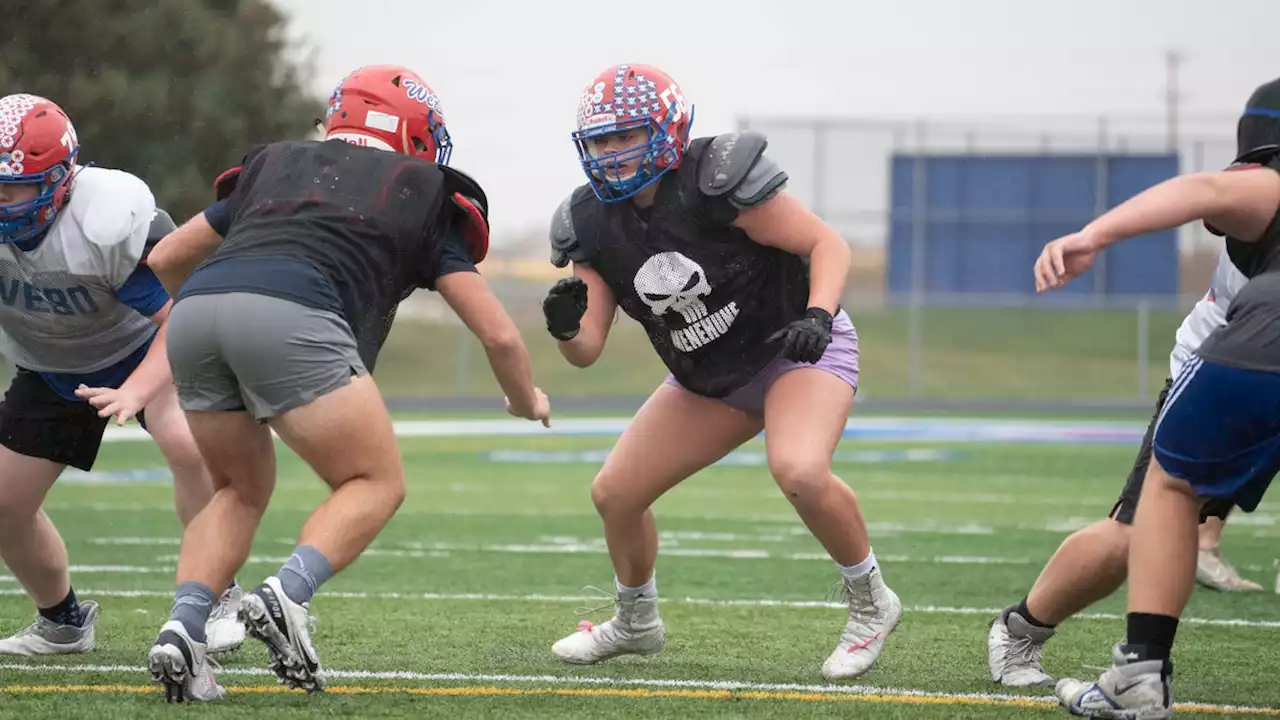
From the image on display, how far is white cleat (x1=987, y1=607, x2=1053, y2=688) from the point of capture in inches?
197

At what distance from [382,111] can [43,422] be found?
1609 mm

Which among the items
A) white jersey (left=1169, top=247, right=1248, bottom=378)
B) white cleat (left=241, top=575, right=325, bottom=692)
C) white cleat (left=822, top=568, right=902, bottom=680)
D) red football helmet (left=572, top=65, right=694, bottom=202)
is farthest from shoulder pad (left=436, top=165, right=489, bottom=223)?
white jersey (left=1169, top=247, right=1248, bottom=378)

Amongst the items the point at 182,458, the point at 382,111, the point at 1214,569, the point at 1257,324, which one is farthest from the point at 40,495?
the point at 1214,569

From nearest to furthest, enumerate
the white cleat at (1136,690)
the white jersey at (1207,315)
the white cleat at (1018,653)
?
the white cleat at (1136,690) → the white cleat at (1018,653) → the white jersey at (1207,315)

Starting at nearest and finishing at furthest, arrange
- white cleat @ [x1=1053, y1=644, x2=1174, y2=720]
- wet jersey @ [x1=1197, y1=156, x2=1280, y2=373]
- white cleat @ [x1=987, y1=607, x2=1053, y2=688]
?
wet jersey @ [x1=1197, y1=156, x2=1280, y2=373] → white cleat @ [x1=1053, y1=644, x2=1174, y2=720] → white cleat @ [x1=987, y1=607, x2=1053, y2=688]

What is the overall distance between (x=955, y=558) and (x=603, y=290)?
374 centimetres

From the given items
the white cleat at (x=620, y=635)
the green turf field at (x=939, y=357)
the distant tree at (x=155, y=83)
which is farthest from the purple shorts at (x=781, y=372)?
the distant tree at (x=155, y=83)

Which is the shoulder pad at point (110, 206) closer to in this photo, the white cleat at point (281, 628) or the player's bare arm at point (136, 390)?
the player's bare arm at point (136, 390)

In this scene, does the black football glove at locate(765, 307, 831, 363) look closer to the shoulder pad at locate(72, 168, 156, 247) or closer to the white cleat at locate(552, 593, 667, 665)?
the white cleat at locate(552, 593, 667, 665)

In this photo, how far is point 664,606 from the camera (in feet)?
22.7

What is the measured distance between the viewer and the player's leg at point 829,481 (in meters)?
5.03

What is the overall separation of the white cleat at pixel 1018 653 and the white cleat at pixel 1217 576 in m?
2.63

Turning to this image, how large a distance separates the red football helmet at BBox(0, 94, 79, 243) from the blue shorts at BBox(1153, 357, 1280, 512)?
311 cm

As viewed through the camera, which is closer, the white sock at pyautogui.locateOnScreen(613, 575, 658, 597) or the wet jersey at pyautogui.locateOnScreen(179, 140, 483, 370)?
the wet jersey at pyautogui.locateOnScreen(179, 140, 483, 370)
